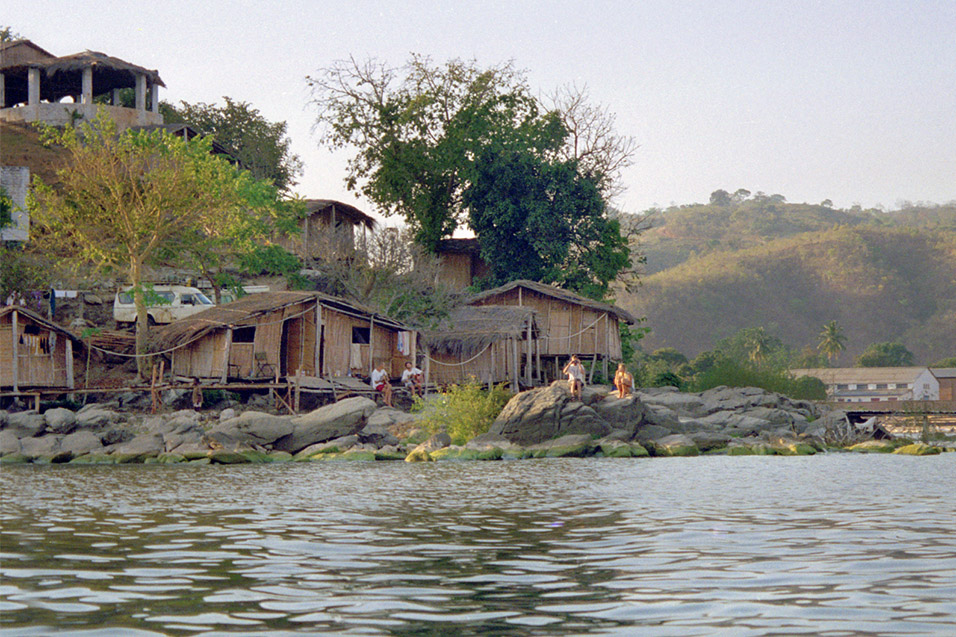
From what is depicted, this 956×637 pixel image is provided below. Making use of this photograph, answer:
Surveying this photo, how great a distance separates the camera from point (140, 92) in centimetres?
5269

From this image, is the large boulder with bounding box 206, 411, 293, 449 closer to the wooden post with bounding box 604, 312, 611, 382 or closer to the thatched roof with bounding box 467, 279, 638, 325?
the thatched roof with bounding box 467, 279, 638, 325

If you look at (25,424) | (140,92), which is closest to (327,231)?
(140,92)

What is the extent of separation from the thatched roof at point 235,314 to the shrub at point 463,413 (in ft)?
22.5

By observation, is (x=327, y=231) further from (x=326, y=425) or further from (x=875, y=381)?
(x=875, y=381)

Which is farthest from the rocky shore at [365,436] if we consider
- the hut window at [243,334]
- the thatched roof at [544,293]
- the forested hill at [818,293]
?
the forested hill at [818,293]

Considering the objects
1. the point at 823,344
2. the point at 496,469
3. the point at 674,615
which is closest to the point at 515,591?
the point at 674,615

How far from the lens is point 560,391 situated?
29.0 meters

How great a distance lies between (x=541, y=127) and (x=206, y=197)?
20.1 m

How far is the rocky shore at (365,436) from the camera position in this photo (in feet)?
88.2

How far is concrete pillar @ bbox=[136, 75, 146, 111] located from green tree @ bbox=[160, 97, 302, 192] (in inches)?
A: 144

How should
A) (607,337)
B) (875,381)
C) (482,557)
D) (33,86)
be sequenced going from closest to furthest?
(482,557) < (607,337) < (33,86) < (875,381)

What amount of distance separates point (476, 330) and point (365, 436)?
10873mm

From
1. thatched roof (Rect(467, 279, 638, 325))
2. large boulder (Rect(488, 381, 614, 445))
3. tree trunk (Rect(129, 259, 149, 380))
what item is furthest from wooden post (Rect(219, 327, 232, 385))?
thatched roof (Rect(467, 279, 638, 325))

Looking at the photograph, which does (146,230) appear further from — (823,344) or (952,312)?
(952,312)
